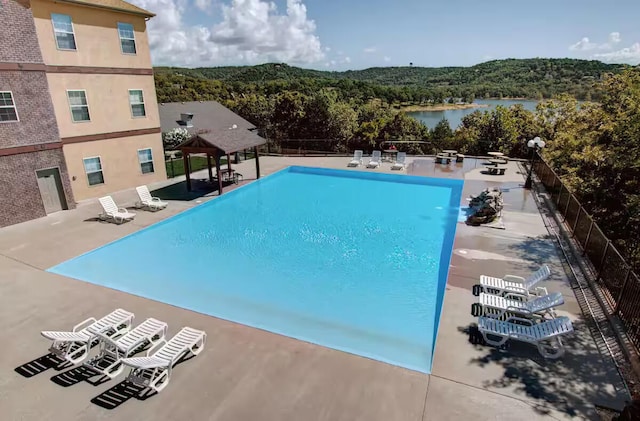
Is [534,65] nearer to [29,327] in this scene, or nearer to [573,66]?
[573,66]

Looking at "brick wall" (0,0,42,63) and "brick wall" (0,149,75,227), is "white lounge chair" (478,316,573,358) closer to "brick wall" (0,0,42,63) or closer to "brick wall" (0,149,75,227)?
"brick wall" (0,149,75,227)

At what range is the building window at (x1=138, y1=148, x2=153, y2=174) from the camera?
18.0m

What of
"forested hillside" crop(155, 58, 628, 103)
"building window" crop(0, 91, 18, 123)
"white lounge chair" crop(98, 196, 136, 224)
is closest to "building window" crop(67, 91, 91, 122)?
"building window" crop(0, 91, 18, 123)

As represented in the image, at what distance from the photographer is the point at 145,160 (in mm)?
18250

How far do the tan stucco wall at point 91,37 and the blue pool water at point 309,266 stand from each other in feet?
25.5

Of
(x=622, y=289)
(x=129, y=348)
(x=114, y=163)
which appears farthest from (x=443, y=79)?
(x=129, y=348)

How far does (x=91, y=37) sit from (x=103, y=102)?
264 centimetres

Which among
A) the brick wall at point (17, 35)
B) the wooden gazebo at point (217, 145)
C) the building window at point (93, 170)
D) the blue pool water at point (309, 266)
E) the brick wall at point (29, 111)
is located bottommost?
the blue pool water at point (309, 266)

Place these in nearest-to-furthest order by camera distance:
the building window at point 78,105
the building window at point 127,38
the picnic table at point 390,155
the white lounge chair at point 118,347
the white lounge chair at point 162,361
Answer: the white lounge chair at point 162,361, the white lounge chair at point 118,347, the building window at point 78,105, the building window at point 127,38, the picnic table at point 390,155

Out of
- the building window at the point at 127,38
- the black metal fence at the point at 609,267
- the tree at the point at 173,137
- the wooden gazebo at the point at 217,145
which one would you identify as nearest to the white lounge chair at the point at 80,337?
the black metal fence at the point at 609,267

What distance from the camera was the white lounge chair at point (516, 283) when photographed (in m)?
7.96

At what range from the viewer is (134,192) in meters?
17.0

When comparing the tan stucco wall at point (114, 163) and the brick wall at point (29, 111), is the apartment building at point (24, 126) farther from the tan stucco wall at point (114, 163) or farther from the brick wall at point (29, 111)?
the tan stucco wall at point (114, 163)

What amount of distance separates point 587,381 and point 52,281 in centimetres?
1157
